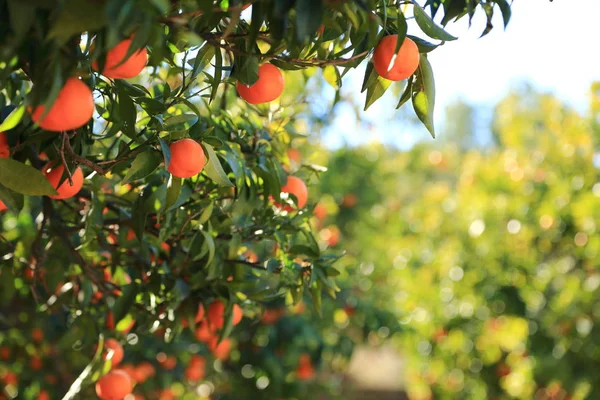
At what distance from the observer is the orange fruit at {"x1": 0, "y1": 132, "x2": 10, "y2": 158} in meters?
0.98

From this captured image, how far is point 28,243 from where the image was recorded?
4.92 feet

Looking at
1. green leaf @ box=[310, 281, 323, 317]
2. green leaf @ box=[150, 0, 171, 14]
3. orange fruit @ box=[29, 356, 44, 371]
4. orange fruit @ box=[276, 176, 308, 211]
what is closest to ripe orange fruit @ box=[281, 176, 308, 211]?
orange fruit @ box=[276, 176, 308, 211]

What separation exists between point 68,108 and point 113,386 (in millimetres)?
718

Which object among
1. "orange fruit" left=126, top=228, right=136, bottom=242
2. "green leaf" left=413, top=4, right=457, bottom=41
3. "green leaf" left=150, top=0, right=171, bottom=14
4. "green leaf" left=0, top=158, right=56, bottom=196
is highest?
"green leaf" left=150, top=0, right=171, bottom=14

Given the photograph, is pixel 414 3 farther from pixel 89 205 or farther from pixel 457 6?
pixel 89 205

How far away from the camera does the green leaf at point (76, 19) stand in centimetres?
64

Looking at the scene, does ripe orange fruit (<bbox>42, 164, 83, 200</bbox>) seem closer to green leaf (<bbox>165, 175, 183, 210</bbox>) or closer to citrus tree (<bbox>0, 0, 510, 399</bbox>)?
citrus tree (<bbox>0, 0, 510, 399</bbox>)

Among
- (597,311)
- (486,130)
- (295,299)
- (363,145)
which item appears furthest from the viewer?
(486,130)

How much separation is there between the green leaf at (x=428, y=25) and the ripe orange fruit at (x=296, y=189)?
0.43 m

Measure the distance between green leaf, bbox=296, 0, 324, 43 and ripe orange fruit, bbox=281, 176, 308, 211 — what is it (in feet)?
1.85

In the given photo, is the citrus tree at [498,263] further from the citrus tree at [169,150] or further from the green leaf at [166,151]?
the green leaf at [166,151]

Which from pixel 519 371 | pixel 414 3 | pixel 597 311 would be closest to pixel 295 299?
pixel 414 3

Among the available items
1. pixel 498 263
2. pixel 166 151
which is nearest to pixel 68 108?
pixel 166 151

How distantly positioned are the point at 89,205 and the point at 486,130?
17.9 m
